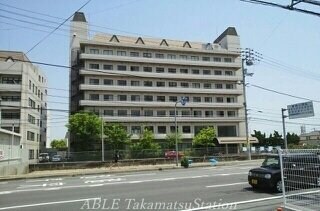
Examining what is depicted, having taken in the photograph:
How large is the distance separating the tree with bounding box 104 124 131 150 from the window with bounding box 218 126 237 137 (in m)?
22.1

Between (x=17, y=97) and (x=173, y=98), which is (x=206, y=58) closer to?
(x=173, y=98)

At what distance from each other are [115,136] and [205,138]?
1650 centimetres

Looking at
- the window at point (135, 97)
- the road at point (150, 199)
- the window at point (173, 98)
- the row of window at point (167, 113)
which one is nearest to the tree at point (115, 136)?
the row of window at point (167, 113)

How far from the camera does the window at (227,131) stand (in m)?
74.3

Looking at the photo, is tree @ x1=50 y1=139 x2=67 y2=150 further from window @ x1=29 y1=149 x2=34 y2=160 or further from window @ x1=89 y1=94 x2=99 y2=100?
window @ x1=89 y1=94 x2=99 y2=100

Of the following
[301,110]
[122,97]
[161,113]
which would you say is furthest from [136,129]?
[301,110]

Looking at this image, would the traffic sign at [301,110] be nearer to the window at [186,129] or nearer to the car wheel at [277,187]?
the car wheel at [277,187]

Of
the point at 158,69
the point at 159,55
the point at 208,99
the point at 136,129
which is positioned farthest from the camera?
the point at 208,99

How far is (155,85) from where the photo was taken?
7125cm

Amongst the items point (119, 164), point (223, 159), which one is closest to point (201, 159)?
point (223, 159)

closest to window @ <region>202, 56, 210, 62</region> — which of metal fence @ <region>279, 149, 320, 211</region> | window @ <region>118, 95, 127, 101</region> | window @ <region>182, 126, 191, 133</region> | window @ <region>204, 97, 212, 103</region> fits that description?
window @ <region>204, 97, 212, 103</region>

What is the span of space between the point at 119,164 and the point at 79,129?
1929 cm

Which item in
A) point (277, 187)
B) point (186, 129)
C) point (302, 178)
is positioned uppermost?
point (186, 129)

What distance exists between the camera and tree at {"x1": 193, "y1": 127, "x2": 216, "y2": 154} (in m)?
64.8
